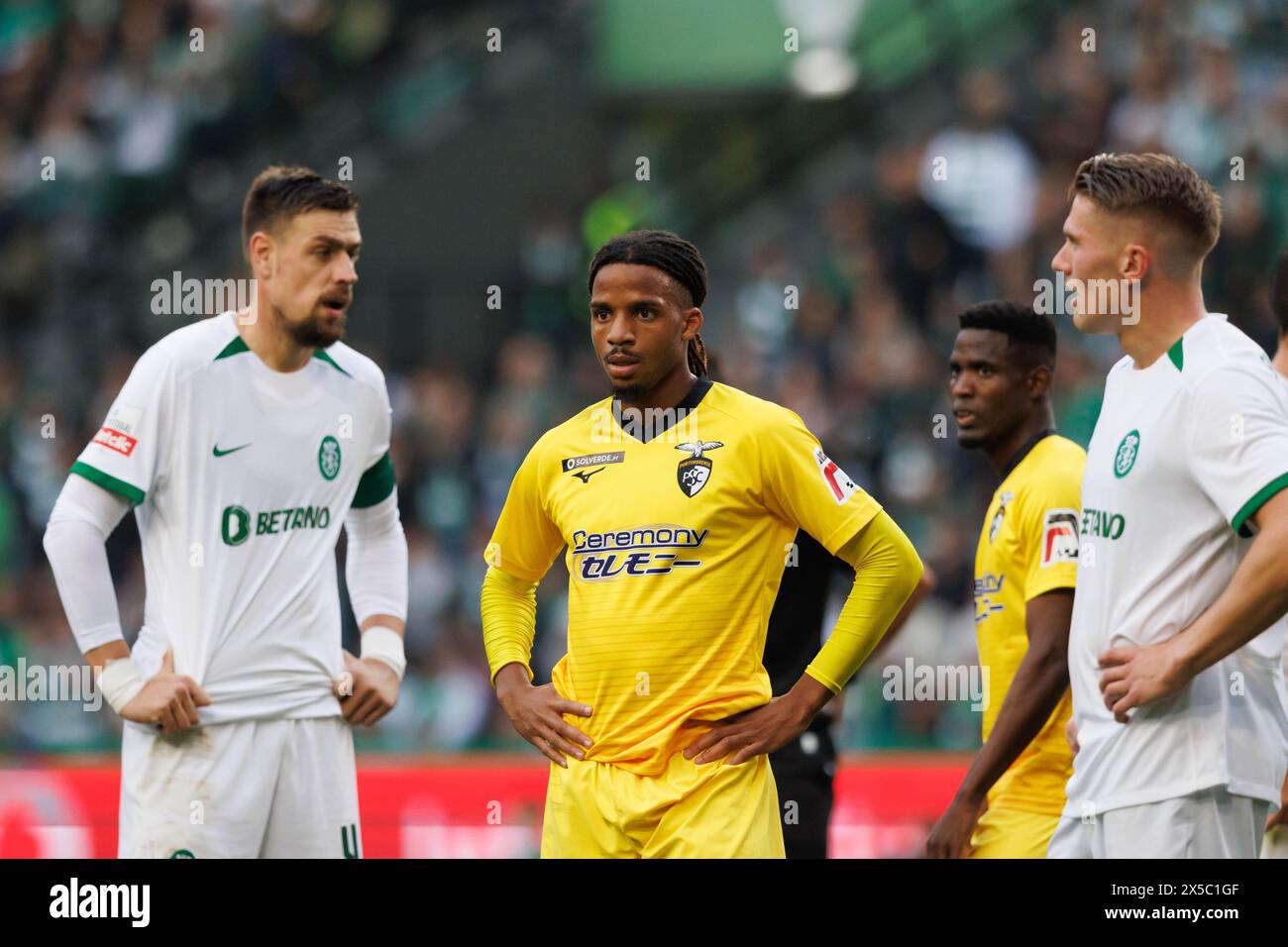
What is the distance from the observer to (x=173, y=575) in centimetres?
516

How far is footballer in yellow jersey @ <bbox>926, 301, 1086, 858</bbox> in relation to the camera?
16.6ft

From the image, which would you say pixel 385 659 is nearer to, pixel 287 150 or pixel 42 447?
pixel 42 447

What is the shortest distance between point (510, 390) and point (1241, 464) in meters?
9.59

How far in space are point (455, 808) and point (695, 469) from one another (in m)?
4.74

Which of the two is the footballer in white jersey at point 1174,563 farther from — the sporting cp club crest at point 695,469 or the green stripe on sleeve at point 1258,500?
the sporting cp club crest at point 695,469

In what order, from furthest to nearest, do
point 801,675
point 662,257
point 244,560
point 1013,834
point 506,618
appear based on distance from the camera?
point 801,675 < point 1013,834 < point 244,560 < point 506,618 < point 662,257

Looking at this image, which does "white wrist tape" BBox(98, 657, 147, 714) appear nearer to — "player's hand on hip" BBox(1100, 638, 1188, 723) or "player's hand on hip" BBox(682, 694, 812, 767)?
"player's hand on hip" BBox(682, 694, 812, 767)

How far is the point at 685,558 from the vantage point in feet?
14.9

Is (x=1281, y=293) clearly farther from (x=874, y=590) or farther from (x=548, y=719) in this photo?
(x=548, y=719)

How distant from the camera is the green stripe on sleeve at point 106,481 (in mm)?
5070

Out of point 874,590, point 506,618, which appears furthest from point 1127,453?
point 506,618

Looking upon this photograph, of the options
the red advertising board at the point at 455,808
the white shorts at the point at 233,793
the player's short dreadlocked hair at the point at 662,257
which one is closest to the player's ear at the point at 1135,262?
the player's short dreadlocked hair at the point at 662,257

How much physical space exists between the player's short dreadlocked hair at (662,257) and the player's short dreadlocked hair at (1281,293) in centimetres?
172

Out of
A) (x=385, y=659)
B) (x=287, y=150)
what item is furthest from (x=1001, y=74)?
(x=385, y=659)
